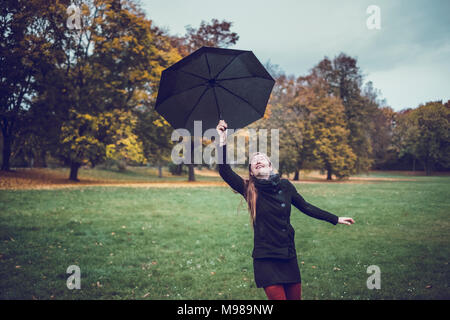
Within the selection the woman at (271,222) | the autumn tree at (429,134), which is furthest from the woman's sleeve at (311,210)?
the autumn tree at (429,134)

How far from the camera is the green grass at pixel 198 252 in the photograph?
5134mm

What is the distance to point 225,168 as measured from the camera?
3041 millimetres

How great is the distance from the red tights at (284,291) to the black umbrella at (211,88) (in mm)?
1652

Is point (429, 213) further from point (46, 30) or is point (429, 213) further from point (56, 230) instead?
point (46, 30)

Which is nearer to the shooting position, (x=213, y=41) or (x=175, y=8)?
(x=175, y=8)

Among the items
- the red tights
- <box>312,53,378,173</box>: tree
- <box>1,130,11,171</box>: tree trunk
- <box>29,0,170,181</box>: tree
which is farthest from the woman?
<box>312,53,378,173</box>: tree

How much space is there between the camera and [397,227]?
8656mm

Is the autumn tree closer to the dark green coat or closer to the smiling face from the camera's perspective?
the dark green coat

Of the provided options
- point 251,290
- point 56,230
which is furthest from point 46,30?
point 251,290

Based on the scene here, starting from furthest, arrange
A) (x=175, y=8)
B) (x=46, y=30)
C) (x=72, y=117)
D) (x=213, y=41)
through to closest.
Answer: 1. (x=213, y=41)
2. (x=72, y=117)
3. (x=46, y=30)
4. (x=175, y=8)

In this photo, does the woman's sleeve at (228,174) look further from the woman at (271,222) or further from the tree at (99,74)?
the tree at (99,74)

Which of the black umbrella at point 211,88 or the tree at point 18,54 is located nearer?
the black umbrella at point 211,88
